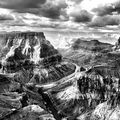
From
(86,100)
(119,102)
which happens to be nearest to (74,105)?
(86,100)

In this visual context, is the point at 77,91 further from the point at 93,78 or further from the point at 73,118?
the point at 73,118

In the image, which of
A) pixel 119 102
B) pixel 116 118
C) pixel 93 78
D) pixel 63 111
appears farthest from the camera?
pixel 93 78

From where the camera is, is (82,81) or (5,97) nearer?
(5,97)

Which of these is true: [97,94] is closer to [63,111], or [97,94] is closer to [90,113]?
[90,113]

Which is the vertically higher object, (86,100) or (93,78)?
(93,78)

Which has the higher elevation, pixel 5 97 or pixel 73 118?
pixel 5 97

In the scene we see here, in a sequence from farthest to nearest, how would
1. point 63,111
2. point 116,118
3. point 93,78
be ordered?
point 93,78 → point 63,111 → point 116,118

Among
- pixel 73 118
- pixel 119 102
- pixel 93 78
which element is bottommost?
pixel 73 118

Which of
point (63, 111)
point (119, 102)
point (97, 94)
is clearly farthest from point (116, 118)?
point (63, 111)

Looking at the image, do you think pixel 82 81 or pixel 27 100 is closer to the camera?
pixel 27 100
